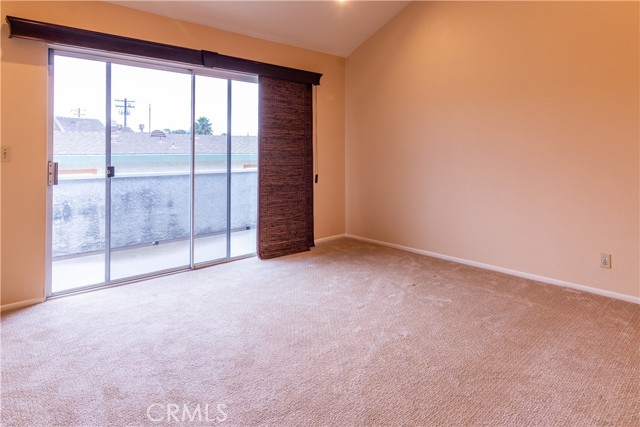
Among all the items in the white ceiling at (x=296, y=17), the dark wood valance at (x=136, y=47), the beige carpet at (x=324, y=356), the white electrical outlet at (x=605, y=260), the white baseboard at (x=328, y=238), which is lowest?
the beige carpet at (x=324, y=356)

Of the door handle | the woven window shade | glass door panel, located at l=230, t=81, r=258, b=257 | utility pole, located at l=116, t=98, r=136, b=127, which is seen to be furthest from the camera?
the woven window shade

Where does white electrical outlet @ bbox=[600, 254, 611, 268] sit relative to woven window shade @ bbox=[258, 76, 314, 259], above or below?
below

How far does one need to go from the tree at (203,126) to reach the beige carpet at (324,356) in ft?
5.17

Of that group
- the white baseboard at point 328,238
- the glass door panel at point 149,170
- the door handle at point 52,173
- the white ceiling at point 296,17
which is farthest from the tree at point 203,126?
the white baseboard at point 328,238

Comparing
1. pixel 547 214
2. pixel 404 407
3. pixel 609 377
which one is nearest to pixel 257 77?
pixel 547 214

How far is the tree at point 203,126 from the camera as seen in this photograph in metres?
4.01

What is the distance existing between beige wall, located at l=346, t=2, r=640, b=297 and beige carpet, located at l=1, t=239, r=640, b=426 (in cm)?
53

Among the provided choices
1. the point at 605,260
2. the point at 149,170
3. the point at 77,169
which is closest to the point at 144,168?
the point at 149,170

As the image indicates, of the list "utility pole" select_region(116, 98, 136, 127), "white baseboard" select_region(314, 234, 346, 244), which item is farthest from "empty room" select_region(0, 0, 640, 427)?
"white baseboard" select_region(314, 234, 346, 244)

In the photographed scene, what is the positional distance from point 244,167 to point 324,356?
2.74 m

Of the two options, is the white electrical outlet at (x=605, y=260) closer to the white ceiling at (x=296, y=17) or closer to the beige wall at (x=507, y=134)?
the beige wall at (x=507, y=134)

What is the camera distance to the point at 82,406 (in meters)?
1.82

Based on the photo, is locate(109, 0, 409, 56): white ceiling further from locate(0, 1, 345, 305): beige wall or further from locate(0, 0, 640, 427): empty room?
locate(0, 1, 345, 305): beige wall

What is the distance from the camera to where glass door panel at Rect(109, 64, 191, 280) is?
356 centimetres
